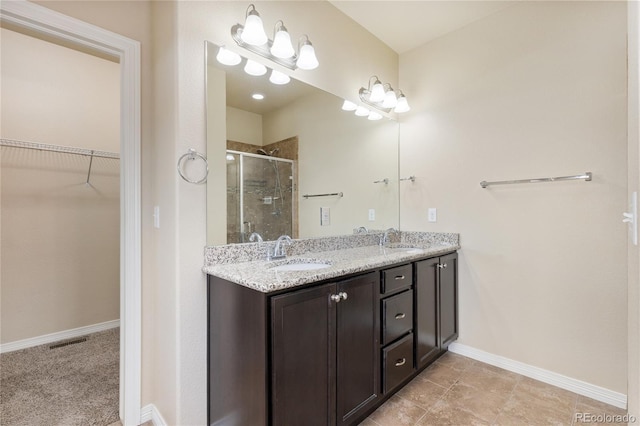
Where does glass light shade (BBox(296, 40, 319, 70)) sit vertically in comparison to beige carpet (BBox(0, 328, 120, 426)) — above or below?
above

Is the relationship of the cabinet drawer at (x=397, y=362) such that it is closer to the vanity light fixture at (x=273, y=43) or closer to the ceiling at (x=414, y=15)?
the vanity light fixture at (x=273, y=43)

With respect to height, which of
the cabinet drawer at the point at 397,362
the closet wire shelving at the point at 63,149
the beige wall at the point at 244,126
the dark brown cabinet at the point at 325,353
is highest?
the closet wire shelving at the point at 63,149

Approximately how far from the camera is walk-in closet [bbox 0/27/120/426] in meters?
2.46

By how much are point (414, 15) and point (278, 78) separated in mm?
1308

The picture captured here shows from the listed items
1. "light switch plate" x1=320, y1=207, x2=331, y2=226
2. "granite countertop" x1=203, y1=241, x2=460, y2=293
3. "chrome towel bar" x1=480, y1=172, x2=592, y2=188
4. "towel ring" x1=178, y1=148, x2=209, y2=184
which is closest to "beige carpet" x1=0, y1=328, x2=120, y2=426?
"granite countertop" x1=203, y1=241, x2=460, y2=293

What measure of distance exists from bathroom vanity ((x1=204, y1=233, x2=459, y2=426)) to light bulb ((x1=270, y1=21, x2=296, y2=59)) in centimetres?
113

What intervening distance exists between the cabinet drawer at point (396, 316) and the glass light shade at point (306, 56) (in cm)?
151

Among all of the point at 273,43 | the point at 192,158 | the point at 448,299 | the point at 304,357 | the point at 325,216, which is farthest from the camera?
the point at 448,299

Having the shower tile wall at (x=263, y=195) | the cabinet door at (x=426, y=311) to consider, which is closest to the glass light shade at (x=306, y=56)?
the shower tile wall at (x=263, y=195)

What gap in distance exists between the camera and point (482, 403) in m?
1.81

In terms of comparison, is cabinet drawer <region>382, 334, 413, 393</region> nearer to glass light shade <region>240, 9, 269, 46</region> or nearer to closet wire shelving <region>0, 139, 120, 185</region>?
glass light shade <region>240, 9, 269, 46</region>

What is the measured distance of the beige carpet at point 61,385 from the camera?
1686 millimetres

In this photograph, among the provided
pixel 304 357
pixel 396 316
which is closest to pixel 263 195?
pixel 304 357

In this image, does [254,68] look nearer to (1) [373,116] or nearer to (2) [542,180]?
(1) [373,116]
